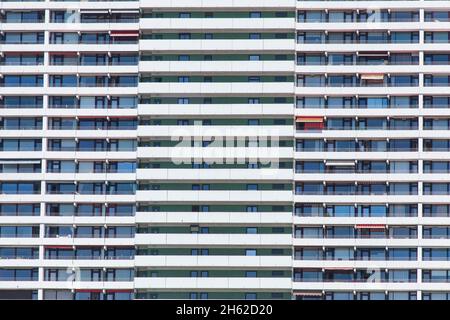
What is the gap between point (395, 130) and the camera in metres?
122

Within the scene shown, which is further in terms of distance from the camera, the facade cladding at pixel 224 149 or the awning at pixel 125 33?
the awning at pixel 125 33

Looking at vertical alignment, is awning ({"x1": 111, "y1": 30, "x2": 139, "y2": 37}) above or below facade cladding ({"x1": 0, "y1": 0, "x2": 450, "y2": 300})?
above

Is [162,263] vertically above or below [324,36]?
below

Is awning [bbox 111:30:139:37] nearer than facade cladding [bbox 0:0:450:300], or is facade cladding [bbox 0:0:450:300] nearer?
facade cladding [bbox 0:0:450:300]

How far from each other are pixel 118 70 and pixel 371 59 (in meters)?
23.9

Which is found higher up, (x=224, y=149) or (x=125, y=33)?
(x=125, y=33)

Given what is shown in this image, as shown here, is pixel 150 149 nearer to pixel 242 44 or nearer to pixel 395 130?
pixel 242 44

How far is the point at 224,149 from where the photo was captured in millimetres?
121812

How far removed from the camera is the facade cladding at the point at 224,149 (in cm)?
11838

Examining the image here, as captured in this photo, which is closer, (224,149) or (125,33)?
(224,149)

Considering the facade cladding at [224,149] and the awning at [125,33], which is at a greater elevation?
the awning at [125,33]

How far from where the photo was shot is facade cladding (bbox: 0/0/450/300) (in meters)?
118
